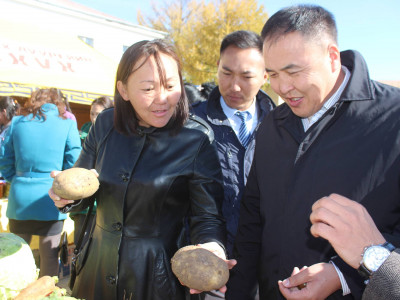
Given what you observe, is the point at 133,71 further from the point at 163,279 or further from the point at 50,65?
the point at 50,65

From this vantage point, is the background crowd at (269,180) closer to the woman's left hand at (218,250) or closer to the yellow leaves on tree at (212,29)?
the woman's left hand at (218,250)

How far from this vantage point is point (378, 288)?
3.35 feet

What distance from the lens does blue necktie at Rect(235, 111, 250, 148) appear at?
2432mm

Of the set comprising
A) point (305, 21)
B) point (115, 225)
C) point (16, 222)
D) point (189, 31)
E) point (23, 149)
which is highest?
point (189, 31)

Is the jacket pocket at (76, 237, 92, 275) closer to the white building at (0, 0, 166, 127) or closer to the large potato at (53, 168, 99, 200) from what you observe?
the large potato at (53, 168, 99, 200)

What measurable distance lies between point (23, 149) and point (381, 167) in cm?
337

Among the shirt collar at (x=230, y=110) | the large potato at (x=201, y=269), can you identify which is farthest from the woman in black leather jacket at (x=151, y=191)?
the shirt collar at (x=230, y=110)

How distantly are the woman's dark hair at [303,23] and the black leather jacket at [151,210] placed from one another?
2.11 feet

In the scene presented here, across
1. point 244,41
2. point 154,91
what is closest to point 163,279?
point 154,91

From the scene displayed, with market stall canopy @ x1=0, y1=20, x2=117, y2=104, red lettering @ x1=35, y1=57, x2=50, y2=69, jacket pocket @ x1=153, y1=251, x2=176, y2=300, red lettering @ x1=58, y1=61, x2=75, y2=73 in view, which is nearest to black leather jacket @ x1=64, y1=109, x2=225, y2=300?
jacket pocket @ x1=153, y1=251, x2=176, y2=300

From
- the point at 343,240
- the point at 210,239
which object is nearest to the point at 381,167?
the point at 343,240

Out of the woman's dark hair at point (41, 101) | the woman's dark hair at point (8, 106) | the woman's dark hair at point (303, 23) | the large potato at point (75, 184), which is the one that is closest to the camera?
the woman's dark hair at point (303, 23)

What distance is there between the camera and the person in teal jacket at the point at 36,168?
3.46 metres

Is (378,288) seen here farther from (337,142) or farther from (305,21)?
(305,21)
